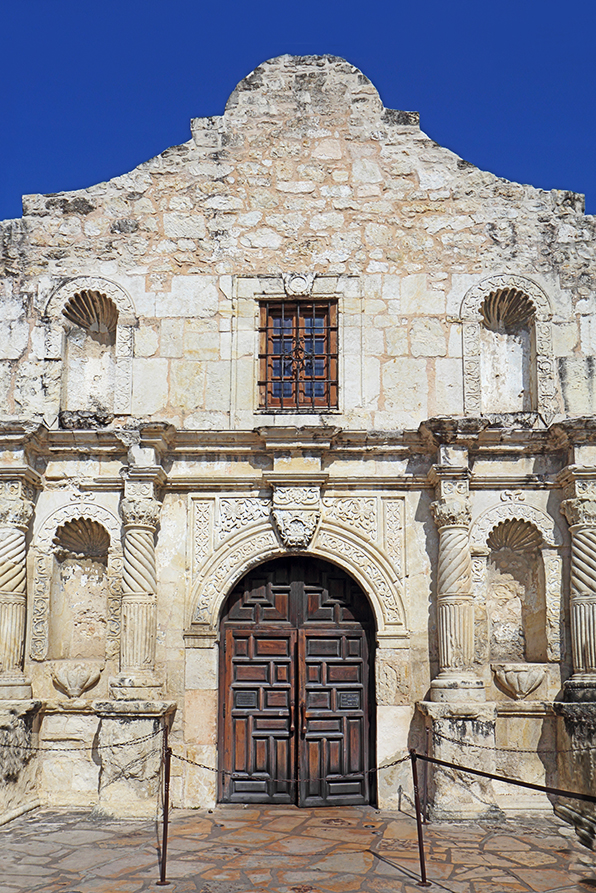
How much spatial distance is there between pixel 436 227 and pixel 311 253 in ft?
4.37

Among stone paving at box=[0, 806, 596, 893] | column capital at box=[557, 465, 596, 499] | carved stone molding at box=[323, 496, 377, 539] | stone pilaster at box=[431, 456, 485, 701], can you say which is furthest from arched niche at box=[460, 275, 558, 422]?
stone paving at box=[0, 806, 596, 893]

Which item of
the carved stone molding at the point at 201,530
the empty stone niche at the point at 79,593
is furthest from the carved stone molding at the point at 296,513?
the empty stone niche at the point at 79,593

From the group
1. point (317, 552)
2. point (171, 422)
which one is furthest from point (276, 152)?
point (317, 552)

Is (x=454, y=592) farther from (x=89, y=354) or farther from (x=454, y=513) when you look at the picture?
(x=89, y=354)

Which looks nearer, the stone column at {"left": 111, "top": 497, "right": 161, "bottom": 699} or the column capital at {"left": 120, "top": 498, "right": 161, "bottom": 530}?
the stone column at {"left": 111, "top": 497, "right": 161, "bottom": 699}

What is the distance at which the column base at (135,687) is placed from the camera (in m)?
7.84

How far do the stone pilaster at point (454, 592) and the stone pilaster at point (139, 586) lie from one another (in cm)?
266

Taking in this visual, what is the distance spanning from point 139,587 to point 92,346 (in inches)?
108

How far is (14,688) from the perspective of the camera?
8.01 meters

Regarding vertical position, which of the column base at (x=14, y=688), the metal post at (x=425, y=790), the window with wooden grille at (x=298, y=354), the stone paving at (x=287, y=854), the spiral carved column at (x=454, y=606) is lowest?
the stone paving at (x=287, y=854)

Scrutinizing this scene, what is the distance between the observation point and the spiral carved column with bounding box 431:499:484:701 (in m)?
7.85

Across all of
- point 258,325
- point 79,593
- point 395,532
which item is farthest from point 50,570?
point 395,532

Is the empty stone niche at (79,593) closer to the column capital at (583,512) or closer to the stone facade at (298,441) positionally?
the stone facade at (298,441)

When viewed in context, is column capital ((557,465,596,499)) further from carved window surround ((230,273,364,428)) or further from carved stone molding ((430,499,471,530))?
carved window surround ((230,273,364,428))
